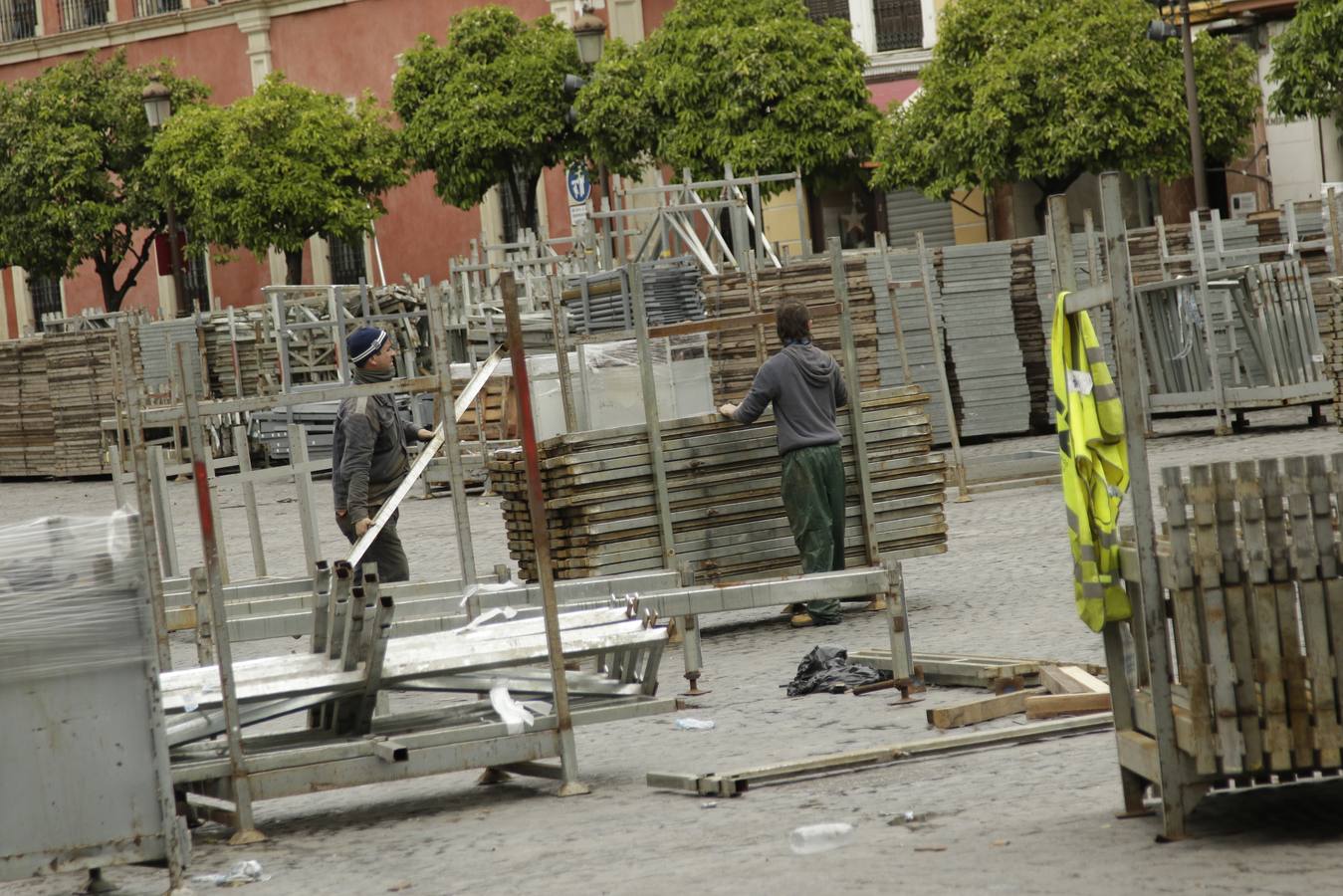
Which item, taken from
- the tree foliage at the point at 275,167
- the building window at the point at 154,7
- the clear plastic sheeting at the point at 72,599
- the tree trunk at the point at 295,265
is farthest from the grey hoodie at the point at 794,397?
the building window at the point at 154,7

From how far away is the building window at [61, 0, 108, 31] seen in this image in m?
49.1

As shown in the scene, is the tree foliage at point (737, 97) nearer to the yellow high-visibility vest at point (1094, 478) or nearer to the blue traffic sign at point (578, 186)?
the blue traffic sign at point (578, 186)

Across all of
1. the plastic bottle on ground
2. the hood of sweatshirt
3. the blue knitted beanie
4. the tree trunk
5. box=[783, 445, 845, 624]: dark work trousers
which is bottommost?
the plastic bottle on ground

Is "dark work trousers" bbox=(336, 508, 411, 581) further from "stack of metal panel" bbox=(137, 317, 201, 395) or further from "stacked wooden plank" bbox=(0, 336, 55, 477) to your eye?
"stacked wooden plank" bbox=(0, 336, 55, 477)

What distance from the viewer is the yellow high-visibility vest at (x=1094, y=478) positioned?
613 cm

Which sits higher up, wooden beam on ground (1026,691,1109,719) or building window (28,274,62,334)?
building window (28,274,62,334)

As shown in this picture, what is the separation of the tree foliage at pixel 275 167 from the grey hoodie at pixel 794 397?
28.0 metres

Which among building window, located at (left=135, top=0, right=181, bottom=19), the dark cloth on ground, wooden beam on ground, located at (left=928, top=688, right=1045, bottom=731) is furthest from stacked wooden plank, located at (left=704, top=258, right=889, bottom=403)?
building window, located at (left=135, top=0, right=181, bottom=19)

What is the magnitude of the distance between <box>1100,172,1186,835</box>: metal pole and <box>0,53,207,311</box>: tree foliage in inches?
1480

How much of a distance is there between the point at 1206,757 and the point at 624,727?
4229 mm

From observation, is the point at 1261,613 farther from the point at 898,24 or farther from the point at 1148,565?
the point at 898,24

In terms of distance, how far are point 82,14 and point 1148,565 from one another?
1865 inches

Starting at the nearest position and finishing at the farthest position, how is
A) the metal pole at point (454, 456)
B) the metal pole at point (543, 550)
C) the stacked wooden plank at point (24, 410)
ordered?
the metal pole at point (543, 550) → the metal pole at point (454, 456) → the stacked wooden plank at point (24, 410)

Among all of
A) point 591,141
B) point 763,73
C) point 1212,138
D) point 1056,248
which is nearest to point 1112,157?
point 1212,138
